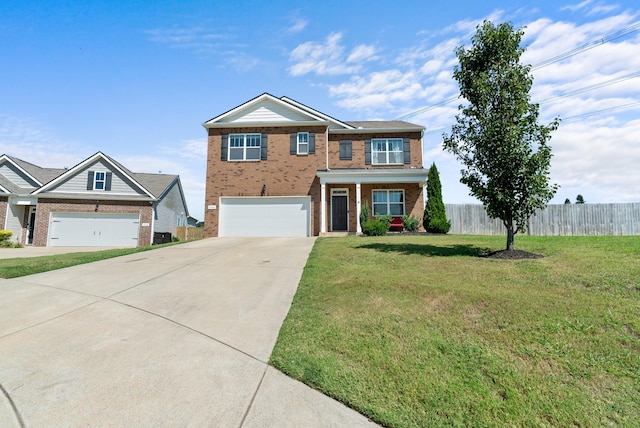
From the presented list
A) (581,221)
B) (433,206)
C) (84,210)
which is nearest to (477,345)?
(433,206)

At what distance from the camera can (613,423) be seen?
2.70m

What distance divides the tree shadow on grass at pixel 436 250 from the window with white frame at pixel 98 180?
64.8ft

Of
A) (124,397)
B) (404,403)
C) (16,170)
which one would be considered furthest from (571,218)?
(16,170)

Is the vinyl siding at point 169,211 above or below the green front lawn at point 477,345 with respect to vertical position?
above

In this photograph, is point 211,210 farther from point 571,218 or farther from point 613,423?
point 571,218

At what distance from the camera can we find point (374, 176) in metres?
17.6

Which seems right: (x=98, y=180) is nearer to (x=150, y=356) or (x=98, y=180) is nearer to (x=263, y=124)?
(x=263, y=124)

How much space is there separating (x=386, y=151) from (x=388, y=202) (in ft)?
10.2

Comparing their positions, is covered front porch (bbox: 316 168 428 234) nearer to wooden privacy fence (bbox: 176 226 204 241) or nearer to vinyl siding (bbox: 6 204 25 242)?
wooden privacy fence (bbox: 176 226 204 241)

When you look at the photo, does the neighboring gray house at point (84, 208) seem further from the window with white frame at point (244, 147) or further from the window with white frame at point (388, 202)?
the window with white frame at point (388, 202)

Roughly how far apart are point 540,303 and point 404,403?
3.00 metres

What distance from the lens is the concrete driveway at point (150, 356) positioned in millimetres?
2844

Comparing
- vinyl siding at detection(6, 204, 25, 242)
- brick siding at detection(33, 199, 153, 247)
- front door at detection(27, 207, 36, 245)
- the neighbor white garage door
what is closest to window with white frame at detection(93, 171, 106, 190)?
brick siding at detection(33, 199, 153, 247)

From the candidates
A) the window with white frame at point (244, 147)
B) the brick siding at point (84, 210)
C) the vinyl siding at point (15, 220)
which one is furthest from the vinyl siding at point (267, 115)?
the vinyl siding at point (15, 220)
